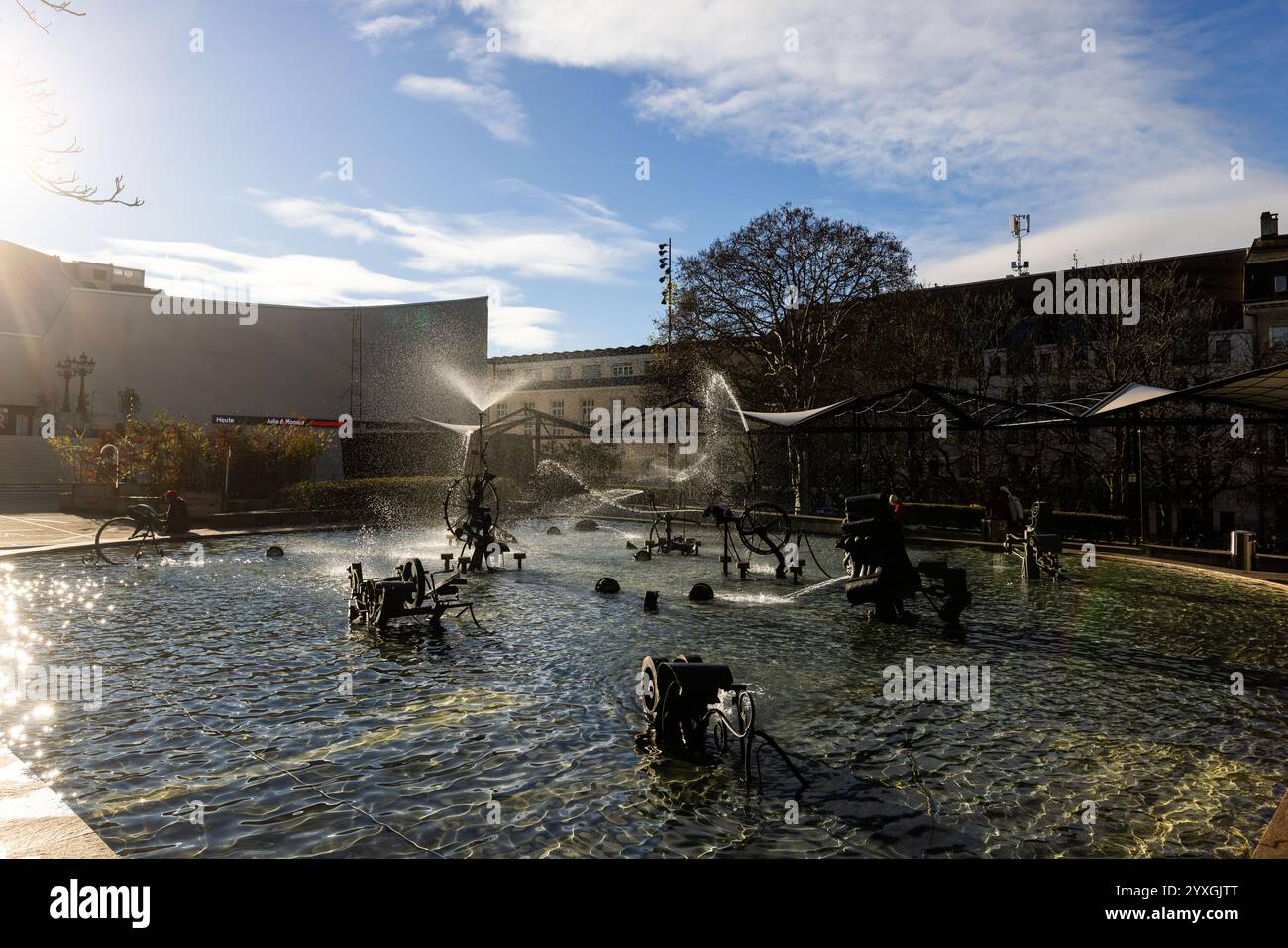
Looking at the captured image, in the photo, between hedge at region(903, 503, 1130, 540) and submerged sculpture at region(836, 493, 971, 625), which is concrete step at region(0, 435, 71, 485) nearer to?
hedge at region(903, 503, 1130, 540)

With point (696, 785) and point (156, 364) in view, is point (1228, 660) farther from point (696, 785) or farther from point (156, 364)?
point (156, 364)

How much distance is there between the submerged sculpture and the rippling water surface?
46 cm

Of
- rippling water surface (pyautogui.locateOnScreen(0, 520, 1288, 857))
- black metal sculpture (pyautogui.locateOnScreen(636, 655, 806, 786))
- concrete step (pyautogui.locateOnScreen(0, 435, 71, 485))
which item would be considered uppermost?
concrete step (pyautogui.locateOnScreen(0, 435, 71, 485))

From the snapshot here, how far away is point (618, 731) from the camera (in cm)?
656

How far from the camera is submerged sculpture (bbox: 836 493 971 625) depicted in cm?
1105

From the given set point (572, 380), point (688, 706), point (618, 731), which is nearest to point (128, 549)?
point (618, 731)

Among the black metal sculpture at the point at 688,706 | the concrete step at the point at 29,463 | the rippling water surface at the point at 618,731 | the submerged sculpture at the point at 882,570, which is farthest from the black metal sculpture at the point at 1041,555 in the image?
the concrete step at the point at 29,463

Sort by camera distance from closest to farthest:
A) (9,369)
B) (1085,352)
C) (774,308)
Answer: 1. (774,308)
2. (1085,352)
3. (9,369)

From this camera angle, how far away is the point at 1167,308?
1501 inches

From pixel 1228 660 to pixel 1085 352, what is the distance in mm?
33244

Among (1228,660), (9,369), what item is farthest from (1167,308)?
(9,369)

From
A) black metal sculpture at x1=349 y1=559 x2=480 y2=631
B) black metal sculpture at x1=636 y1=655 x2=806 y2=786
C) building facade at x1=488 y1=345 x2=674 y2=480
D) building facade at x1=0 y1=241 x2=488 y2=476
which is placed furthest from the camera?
building facade at x1=488 y1=345 x2=674 y2=480

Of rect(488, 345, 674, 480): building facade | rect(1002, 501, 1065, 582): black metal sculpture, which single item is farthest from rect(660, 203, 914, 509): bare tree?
rect(488, 345, 674, 480): building facade

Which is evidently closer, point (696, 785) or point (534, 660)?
point (696, 785)
